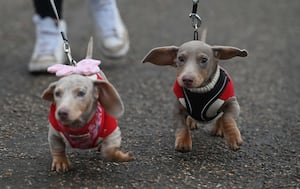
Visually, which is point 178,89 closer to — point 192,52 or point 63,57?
point 192,52

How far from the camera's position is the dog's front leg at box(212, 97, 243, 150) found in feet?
8.20

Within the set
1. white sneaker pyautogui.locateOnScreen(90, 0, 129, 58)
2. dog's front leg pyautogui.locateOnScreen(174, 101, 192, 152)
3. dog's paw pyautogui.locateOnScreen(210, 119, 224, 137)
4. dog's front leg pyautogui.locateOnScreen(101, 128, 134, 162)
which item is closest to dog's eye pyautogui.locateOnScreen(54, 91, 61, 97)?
dog's front leg pyautogui.locateOnScreen(101, 128, 134, 162)

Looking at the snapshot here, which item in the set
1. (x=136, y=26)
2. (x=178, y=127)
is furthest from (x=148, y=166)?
(x=136, y=26)

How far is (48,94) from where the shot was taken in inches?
90.3

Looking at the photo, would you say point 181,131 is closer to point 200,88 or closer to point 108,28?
point 200,88

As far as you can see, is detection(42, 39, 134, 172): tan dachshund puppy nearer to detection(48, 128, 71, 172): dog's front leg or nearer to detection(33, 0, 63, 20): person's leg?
detection(48, 128, 71, 172): dog's front leg

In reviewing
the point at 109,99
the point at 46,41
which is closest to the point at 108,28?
the point at 46,41

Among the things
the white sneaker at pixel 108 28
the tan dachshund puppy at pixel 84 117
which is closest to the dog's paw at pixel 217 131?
the tan dachshund puppy at pixel 84 117

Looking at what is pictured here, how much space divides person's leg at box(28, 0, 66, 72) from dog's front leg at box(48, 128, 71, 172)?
5.03ft

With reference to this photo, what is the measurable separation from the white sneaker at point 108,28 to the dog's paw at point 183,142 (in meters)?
1.55

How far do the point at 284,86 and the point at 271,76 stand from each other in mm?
236

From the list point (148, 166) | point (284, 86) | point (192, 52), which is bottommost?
point (148, 166)

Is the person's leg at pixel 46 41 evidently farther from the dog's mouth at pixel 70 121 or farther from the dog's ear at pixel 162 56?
the dog's mouth at pixel 70 121

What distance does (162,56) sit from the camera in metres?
2.63
